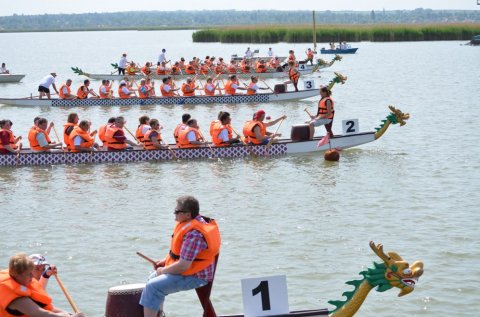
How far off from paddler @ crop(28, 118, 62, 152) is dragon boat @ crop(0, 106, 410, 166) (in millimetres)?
150

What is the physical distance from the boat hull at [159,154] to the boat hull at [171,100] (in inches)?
492

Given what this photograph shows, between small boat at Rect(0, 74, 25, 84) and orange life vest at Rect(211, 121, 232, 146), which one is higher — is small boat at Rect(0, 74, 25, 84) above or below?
above

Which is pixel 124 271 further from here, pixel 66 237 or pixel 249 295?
Answer: pixel 249 295

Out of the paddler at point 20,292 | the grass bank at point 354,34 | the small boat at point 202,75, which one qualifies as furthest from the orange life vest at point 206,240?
the grass bank at point 354,34

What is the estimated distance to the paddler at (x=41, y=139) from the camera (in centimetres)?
1956

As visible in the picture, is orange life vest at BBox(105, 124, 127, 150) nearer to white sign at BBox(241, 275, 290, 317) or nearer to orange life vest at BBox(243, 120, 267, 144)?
orange life vest at BBox(243, 120, 267, 144)

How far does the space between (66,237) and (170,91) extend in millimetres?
19216

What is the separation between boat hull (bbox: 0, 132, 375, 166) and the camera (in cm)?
2014

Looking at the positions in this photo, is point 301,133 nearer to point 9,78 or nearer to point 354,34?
point 9,78

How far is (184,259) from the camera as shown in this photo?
8188 millimetres

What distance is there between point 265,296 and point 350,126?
13170 millimetres

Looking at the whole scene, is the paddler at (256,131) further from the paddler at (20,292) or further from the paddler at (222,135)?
the paddler at (20,292)

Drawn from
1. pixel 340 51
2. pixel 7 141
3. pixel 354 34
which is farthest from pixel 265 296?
pixel 354 34

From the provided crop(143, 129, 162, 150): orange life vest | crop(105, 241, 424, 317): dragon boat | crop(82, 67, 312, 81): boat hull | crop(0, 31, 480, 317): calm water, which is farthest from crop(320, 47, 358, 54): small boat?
crop(105, 241, 424, 317): dragon boat
